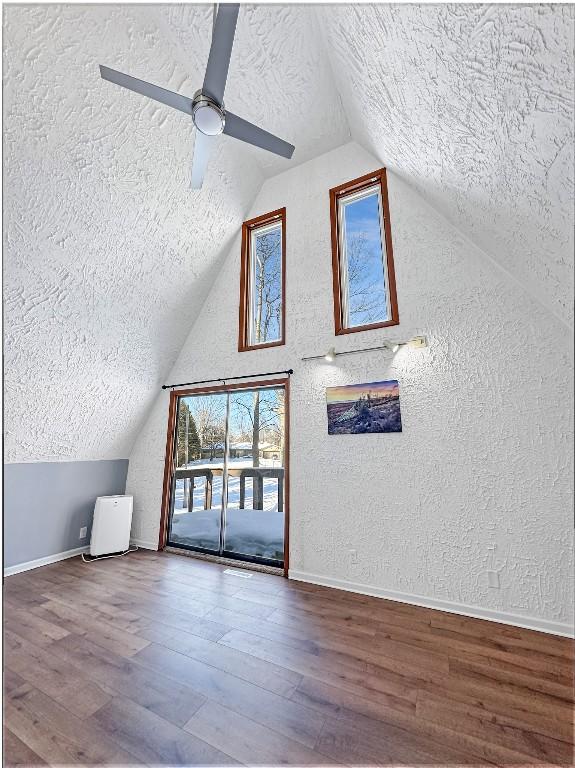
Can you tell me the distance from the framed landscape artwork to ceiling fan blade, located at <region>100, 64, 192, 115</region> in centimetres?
243

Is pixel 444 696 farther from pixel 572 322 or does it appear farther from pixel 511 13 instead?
pixel 511 13

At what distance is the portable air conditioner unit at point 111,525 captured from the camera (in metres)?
3.76

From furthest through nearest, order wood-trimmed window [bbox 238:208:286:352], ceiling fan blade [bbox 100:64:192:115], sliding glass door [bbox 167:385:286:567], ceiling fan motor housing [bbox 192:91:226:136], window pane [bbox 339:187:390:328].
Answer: wood-trimmed window [bbox 238:208:286:352], sliding glass door [bbox 167:385:286:567], window pane [bbox 339:187:390:328], ceiling fan motor housing [bbox 192:91:226:136], ceiling fan blade [bbox 100:64:192:115]

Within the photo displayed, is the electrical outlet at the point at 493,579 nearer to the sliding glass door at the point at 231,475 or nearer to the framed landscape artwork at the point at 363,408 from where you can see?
the framed landscape artwork at the point at 363,408

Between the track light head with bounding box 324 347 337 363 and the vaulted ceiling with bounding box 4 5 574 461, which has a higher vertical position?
the vaulted ceiling with bounding box 4 5 574 461

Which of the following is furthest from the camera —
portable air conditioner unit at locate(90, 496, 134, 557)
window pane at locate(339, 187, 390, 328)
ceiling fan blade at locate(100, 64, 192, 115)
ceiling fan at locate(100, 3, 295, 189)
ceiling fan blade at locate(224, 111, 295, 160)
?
portable air conditioner unit at locate(90, 496, 134, 557)

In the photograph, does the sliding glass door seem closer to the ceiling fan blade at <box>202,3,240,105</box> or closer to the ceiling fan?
the ceiling fan

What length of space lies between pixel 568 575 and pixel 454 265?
247cm

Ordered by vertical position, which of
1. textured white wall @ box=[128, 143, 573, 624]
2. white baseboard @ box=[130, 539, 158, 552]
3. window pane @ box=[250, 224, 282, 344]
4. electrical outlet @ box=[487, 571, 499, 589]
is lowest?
white baseboard @ box=[130, 539, 158, 552]

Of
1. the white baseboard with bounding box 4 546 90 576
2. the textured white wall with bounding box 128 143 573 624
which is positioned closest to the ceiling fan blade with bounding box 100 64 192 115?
the textured white wall with bounding box 128 143 573 624

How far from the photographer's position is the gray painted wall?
334cm

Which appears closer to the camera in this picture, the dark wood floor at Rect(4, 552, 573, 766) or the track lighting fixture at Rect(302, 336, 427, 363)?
the dark wood floor at Rect(4, 552, 573, 766)

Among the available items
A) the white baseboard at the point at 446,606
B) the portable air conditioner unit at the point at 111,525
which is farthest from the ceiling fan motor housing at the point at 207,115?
the portable air conditioner unit at the point at 111,525

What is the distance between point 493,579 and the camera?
2492 mm
